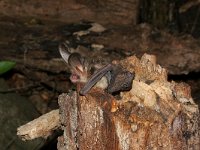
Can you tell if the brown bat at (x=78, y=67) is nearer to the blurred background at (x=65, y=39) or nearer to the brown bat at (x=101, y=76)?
the brown bat at (x=101, y=76)

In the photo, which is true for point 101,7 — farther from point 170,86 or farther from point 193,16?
point 170,86

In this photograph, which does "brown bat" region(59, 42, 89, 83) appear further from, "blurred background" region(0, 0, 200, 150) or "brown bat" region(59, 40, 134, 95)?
"blurred background" region(0, 0, 200, 150)

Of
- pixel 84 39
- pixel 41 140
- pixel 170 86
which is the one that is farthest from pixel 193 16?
pixel 170 86

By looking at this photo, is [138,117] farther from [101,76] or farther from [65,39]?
[65,39]

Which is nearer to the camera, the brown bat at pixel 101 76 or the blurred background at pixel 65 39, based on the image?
the brown bat at pixel 101 76

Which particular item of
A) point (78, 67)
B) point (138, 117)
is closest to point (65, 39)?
point (78, 67)

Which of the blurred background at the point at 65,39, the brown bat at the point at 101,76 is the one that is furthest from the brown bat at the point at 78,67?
the blurred background at the point at 65,39

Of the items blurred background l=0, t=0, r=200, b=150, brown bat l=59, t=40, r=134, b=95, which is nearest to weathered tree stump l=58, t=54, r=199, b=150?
brown bat l=59, t=40, r=134, b=95
